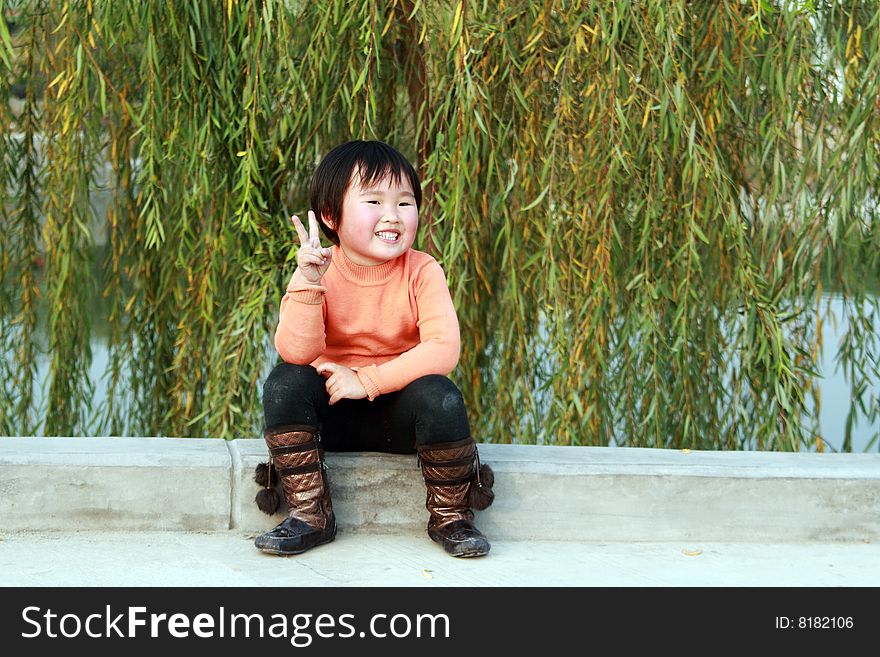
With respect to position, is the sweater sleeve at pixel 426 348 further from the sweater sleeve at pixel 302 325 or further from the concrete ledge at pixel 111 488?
the concrete ledge at pixel 111 488

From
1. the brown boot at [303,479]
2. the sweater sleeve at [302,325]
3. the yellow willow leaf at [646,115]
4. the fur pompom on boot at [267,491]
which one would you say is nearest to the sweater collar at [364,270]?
the sweater sleeve at [302,325]

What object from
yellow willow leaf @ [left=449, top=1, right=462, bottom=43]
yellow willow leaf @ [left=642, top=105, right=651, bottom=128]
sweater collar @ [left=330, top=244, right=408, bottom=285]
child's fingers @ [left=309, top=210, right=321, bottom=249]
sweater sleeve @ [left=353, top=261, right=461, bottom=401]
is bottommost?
sweater sleeve @ [left=353, top=261, right=461, bottom=401]

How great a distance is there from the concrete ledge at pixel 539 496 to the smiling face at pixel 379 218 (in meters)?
0.52

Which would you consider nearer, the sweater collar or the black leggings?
the black leggings

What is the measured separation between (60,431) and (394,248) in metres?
1.78

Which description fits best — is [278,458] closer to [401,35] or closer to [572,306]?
[572,306]

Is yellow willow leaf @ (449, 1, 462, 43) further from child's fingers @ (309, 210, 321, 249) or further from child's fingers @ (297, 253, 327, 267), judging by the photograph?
child's fingers @ (297, 253, 327, 267)

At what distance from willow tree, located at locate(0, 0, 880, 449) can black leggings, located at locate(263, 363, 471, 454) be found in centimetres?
75

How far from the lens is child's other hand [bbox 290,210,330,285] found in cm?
258

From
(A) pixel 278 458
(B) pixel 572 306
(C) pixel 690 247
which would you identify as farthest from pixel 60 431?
(C) pixel 690 247

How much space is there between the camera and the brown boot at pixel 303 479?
2.62 m

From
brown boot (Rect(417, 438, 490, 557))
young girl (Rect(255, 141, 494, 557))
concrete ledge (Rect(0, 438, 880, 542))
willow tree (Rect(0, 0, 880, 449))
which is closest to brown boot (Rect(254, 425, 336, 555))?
young girl (Rect(255, 141, 494, 557))

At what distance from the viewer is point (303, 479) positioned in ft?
→ 8.66

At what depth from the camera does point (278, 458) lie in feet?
8.70
